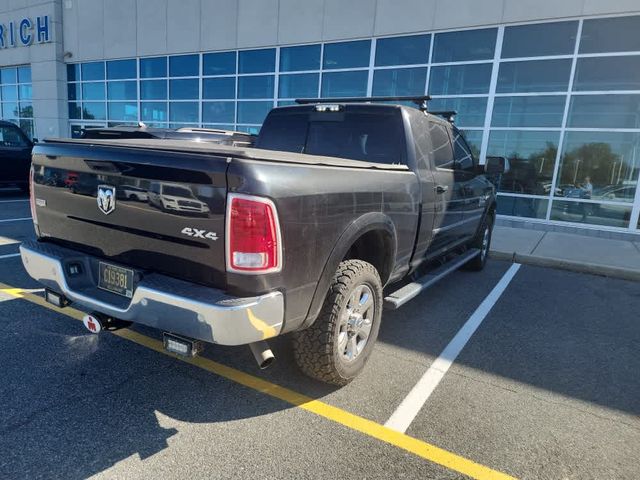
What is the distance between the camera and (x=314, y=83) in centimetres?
1320

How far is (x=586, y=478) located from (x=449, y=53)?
11.0 meters

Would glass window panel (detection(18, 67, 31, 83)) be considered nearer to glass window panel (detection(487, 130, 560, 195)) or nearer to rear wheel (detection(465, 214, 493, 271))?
glass window panel (detection(487, 130, 560, 195))

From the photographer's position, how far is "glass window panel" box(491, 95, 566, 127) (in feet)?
34.0

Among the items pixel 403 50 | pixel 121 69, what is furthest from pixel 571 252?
pixel 121 69

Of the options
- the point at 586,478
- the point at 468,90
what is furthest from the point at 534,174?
the point at 586,478

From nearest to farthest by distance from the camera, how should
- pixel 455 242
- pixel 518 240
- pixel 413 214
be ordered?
pixel 413 214 < pixel 455 242 < pixel 518 240

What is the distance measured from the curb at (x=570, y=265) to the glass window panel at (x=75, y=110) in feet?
65.0

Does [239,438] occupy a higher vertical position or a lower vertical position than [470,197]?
lower

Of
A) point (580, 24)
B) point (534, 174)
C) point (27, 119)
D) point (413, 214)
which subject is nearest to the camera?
point (413, 214)

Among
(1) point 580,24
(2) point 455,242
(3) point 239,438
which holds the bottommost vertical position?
(3) point 239,438

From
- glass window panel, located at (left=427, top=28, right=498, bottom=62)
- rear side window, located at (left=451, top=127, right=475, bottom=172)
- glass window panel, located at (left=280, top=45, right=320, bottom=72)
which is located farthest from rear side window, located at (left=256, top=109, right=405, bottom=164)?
glass window panel, located at (left=280, top=45, right=320, bottom=72)

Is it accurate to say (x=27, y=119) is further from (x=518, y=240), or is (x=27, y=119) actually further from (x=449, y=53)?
(x=518, y=240)

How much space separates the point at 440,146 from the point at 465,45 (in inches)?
319

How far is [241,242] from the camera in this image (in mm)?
2189
